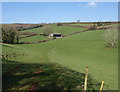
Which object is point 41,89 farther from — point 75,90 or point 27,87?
point 75,90

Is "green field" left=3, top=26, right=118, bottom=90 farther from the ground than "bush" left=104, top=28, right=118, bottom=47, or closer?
closer

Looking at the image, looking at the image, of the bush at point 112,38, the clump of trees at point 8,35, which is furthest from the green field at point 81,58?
the clump of trees at point 8,35

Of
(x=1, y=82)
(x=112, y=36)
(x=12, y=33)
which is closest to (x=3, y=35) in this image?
(x=12, y=33)

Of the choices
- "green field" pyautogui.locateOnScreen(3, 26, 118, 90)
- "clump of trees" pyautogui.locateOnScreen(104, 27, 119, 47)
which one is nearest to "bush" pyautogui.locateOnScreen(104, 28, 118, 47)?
"clump of trees" pyautogui.locateOnScreen(104, 27, 119, 47)

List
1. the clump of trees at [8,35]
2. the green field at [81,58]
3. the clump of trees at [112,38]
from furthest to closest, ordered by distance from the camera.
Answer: the clump of trees at [8,35] → the clump of trees at [112,38] → the green field at [81,58]

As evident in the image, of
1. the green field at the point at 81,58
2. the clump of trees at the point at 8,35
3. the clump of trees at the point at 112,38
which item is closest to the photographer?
the green field at the point at 81,58

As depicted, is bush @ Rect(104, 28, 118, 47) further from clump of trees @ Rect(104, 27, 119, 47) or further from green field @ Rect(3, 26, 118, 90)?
green field @ Rect(3, 26, 118, 90)

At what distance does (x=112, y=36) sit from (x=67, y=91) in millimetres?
50119

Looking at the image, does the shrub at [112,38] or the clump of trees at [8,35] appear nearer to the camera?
the shrub at [112,38]

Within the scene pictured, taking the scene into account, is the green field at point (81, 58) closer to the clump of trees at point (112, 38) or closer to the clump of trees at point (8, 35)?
the clump of trees at point (112, 38)

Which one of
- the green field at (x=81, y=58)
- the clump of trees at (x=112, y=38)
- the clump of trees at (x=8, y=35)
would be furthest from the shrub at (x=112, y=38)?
the clump of trees at (x=8, y=35)

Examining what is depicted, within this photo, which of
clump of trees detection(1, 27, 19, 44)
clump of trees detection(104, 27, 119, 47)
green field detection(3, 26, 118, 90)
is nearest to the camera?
green field detection(3, 26, 118, 90)

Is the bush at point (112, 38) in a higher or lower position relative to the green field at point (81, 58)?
higher

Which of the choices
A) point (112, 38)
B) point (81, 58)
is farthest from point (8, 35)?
point (112, 38)
